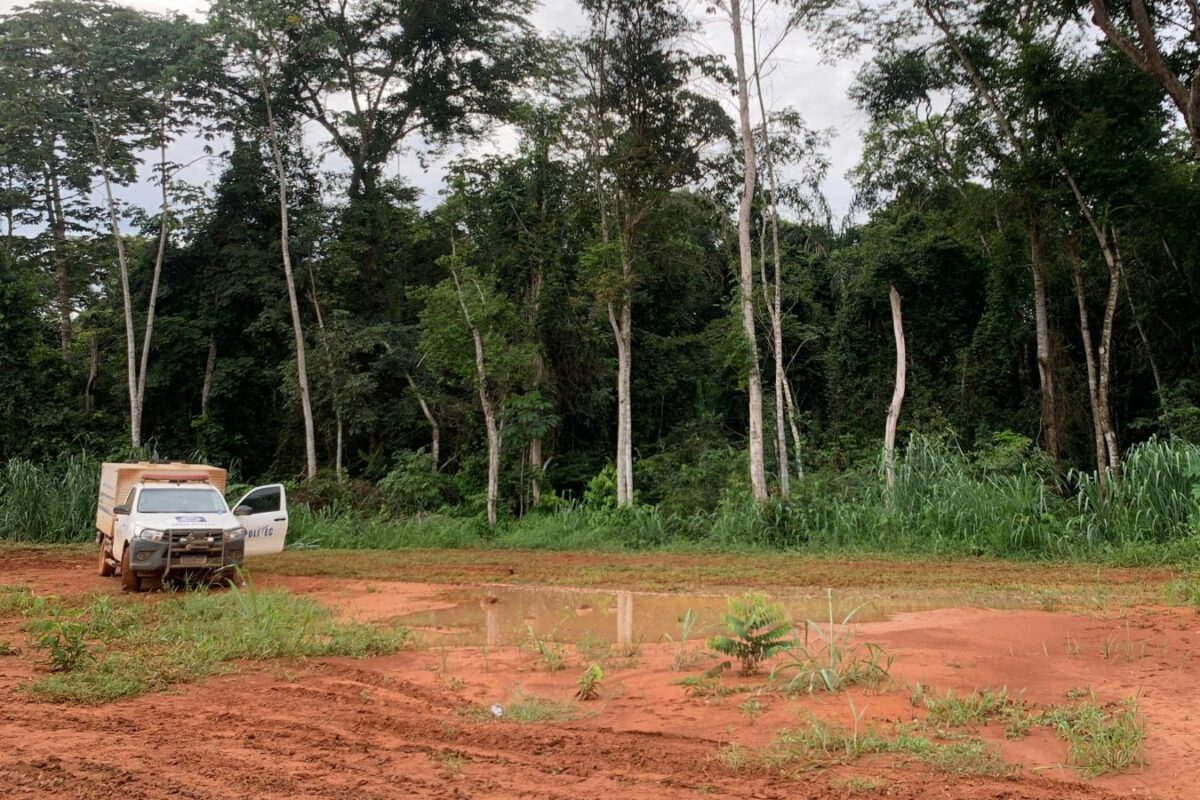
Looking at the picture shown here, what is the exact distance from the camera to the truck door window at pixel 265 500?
13.0m

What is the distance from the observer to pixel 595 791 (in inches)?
162

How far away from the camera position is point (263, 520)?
12633 mm

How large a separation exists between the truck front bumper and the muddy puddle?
309cm

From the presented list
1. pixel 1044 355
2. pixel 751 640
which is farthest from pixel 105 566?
pixel 1044 355

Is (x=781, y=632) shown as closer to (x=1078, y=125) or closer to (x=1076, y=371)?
(x=1078, y=125)

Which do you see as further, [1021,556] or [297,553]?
[297,553]

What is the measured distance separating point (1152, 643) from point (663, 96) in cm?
1517

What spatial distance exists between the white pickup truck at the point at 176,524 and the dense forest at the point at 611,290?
4853 millimetres

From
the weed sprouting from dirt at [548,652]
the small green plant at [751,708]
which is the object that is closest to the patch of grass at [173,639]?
the weed sprouting from dirt at [548,652]

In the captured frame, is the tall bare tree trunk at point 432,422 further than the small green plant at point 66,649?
Yes

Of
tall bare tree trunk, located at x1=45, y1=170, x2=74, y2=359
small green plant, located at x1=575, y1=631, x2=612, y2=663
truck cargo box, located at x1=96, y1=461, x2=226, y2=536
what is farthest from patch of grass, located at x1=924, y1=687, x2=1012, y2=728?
tall bare tree trunk, located at x1=45, y1=170, x2=74, y2=359

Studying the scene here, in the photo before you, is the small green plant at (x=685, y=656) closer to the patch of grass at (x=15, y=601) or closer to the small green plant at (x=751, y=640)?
the small green plant at (x=751, y=640)

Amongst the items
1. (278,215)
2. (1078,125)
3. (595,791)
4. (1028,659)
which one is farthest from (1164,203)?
(278,215)

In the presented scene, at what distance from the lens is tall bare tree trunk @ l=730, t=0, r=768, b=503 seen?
51.9 ft
